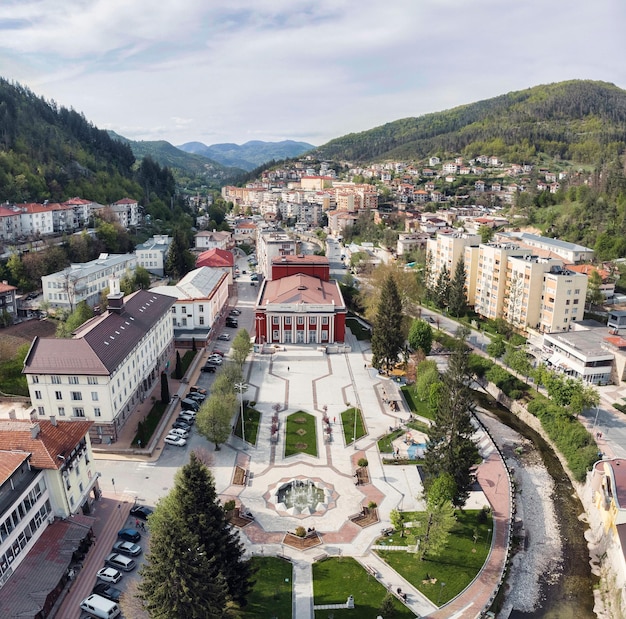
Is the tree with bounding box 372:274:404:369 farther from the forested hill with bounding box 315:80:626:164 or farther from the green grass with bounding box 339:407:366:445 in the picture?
the forested hill with bounding box 315:80:626:164

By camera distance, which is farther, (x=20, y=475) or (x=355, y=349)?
(x=355, y=349)

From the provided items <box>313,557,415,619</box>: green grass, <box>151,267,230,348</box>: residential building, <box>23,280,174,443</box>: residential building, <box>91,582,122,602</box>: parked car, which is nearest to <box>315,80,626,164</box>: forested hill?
<box>151,267,230,348</box>: residential building

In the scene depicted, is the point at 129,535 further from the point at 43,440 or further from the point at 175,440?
the point at 175,440

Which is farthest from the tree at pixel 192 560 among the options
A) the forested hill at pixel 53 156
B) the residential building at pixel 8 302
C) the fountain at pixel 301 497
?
the forested hill at pixel 53 156

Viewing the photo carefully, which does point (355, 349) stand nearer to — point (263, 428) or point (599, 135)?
→ point (263, 428)

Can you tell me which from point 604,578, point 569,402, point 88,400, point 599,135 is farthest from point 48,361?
point 599,135
